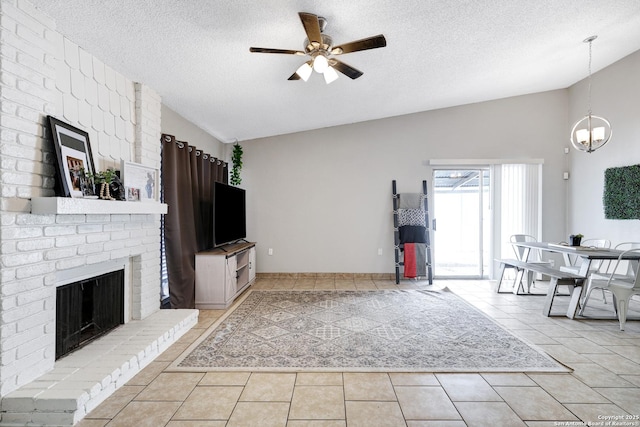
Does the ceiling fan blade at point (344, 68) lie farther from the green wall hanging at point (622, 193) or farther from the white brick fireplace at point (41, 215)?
the green wall hanging at point (622, 193)

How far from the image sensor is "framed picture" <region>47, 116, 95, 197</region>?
2.10m

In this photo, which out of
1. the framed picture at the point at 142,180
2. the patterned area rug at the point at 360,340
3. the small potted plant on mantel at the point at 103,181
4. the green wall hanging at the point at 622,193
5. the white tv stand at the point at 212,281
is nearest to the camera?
the small potted plant on mantel at the point at 103,181

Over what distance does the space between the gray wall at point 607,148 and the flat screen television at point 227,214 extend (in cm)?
532

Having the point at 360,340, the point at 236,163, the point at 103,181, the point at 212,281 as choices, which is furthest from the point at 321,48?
the point at 236,163

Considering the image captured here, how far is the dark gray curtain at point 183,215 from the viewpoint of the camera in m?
3.62

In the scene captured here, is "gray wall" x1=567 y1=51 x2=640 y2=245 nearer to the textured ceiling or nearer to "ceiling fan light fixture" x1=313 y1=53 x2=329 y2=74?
the textured ceiling

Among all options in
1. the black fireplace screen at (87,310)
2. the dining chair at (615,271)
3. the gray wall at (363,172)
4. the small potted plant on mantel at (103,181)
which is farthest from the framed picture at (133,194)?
the dining chair at (615,271)

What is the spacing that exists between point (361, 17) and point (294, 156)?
3.28m

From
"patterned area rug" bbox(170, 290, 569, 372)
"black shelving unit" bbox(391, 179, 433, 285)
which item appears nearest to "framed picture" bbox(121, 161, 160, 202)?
"patterned area rug" bbox(170, 290, 569, 372)

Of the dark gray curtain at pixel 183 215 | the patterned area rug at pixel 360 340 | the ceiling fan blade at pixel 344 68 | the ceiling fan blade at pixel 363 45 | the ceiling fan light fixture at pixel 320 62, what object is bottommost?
the patterned area rug at pixel 360 340

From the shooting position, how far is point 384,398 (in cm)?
208

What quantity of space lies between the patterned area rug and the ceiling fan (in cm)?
225

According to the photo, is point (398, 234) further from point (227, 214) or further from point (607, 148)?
point (607, 148)

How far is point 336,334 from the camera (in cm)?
312
